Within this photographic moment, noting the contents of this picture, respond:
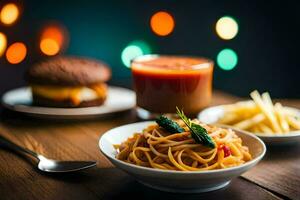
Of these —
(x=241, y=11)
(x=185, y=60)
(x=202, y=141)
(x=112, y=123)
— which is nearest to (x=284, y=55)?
(x=241, y=11)

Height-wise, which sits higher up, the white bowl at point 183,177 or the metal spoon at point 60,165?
the white bowl at point 183,177

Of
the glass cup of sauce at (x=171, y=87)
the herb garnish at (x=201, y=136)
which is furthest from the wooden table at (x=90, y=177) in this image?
the glass cup of sauce at (x=171, y=87)

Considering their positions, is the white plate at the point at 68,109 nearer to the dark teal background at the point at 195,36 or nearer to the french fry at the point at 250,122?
the french fry at the point at 250,122

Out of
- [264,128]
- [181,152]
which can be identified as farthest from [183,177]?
[264,128]

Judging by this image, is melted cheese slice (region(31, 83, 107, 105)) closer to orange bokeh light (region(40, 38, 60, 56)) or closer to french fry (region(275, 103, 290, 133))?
french fry (region(275, 103, 290, 133))

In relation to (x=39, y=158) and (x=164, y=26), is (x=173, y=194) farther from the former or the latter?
(x=164, y=26)
